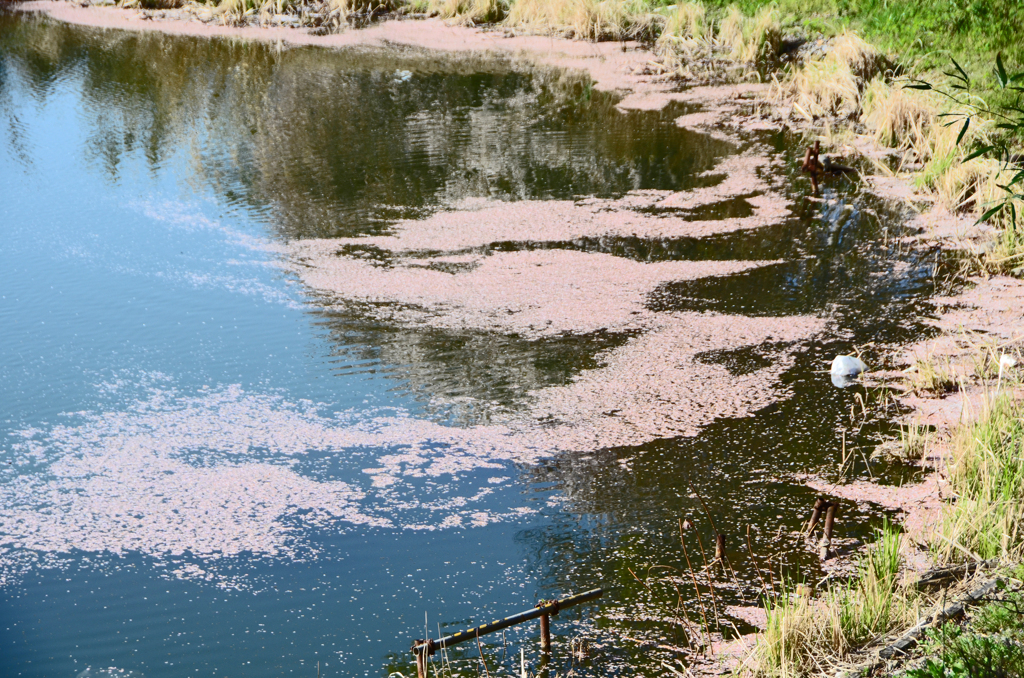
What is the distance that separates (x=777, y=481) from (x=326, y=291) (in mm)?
2780

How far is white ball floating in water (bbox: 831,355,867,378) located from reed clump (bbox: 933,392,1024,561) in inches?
28.7

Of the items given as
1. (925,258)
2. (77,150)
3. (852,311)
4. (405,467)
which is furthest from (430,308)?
(77,150)

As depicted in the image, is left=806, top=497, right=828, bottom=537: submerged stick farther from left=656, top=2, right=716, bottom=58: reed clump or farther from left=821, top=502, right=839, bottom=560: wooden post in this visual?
left=656, top=2, right=716, bottom=58: reed clump

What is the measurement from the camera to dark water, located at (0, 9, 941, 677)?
3.03m

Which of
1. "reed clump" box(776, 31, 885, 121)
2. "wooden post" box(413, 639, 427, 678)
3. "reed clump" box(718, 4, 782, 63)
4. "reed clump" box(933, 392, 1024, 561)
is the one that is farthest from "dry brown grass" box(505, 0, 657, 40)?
"wooden post" box(413, 639, 427, 678)

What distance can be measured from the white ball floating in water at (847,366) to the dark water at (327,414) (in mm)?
70

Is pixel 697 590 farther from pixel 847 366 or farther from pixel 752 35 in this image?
pixel 752 35

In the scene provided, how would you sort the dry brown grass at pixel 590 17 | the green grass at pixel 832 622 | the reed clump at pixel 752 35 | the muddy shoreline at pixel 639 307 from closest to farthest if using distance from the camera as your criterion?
the green grass at pixel 832 622, the muddy shoreline at pixel 639 307, the reed clump at pixel 752 35, the dry brown grass at pixel 590 17

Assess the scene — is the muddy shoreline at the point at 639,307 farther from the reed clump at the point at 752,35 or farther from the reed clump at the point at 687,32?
the reed clump at the point at 687,32

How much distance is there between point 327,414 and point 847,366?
213 cm

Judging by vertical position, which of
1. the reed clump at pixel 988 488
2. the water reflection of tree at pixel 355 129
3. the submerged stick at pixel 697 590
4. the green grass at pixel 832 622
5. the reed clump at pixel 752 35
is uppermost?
the reed clump at pixel 752 35

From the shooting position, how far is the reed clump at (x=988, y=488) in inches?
116

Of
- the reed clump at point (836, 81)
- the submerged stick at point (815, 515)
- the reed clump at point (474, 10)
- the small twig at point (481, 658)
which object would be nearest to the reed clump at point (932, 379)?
the submerged stick at point (815, 515)

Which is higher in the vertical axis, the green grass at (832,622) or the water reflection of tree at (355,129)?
the water reflection of tree at (355,129)
